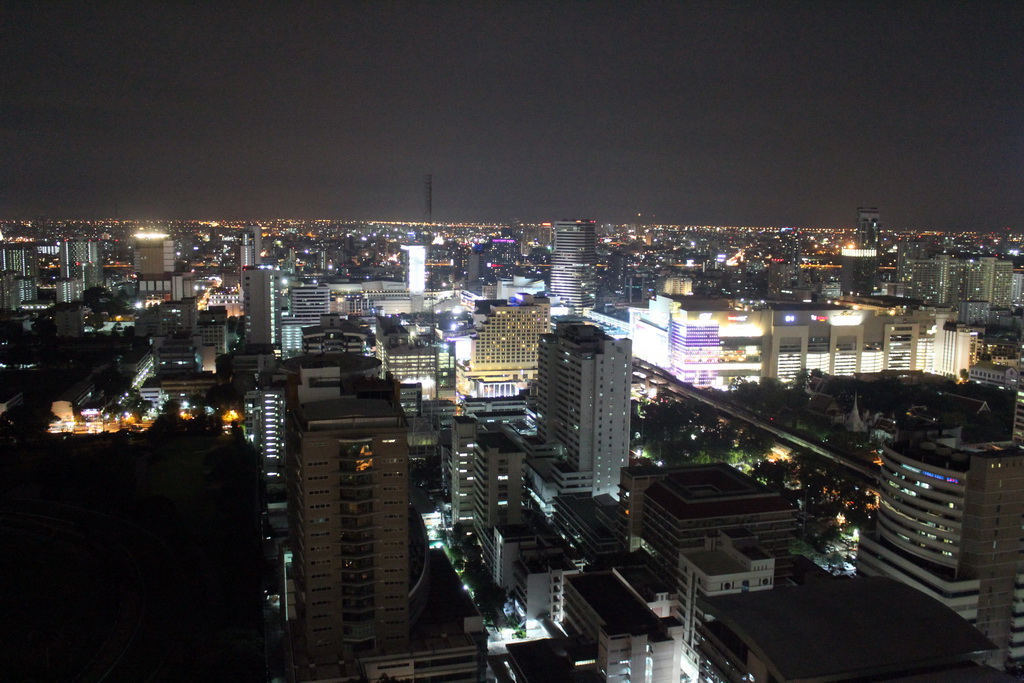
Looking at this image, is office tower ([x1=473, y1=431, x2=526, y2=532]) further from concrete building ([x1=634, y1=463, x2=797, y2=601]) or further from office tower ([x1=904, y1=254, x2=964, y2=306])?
office tower ([x1=904, y1=254, x2=964, y2=306])

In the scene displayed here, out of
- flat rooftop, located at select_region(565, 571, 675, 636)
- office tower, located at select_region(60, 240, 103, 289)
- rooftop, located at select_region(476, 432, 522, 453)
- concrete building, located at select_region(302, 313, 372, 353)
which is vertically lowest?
flat rooftop, located at select_region(565, 571, 675, 636)

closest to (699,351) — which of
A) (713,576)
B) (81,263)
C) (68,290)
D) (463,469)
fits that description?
(463,469)

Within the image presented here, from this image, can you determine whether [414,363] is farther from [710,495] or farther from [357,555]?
[357,555]

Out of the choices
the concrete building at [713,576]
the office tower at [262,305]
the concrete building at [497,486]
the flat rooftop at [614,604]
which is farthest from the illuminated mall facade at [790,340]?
the flat rooftop at [614,604]

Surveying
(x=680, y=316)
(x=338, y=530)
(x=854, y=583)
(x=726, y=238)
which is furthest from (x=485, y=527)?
(x=726, y=238)

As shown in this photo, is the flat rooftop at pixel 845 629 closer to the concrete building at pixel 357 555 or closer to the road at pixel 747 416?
the concrete building at pixel 357 555

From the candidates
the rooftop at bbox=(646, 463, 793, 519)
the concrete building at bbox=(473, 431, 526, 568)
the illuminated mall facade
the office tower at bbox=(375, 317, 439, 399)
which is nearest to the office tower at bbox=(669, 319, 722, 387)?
the illuminated mall facade
